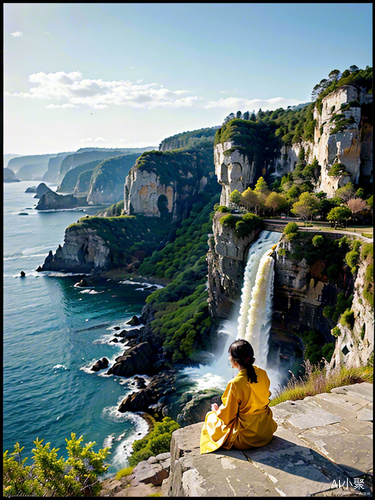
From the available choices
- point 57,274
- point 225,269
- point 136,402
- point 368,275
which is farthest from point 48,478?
point 57,274

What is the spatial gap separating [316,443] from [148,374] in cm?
3306

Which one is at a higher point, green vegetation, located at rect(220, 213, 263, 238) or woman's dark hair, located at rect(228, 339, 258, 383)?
green vegetation, located at rect(220, 213, 263, 238)

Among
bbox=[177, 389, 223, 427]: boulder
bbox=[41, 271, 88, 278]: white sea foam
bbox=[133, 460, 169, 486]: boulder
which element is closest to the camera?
bbox=[133, 460, 169, 486]: boulder

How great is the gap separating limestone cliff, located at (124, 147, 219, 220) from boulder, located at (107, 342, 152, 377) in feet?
223

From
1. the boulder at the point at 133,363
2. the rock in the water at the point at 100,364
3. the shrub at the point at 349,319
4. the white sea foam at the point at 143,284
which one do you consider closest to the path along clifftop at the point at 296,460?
the shrub at the point at 349,319

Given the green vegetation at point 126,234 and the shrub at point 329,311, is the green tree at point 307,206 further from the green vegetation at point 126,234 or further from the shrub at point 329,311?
the green vegetation at point 126,234

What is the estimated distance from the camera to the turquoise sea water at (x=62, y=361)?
27.9 meters

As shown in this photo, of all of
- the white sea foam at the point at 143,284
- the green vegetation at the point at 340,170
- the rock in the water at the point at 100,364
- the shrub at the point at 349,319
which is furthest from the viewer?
the white sea foam at the point at 143,284

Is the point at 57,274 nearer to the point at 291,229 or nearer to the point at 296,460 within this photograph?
the point at 291,229

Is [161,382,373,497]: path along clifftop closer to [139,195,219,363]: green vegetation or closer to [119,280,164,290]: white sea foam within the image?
[139,195,219,363]: green vegetation

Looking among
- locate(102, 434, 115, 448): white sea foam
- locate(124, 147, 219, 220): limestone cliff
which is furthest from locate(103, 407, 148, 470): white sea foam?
locate(124, 147, 219, 220): limestone cliff

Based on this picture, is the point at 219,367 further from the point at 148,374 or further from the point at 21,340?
the point at 21,340

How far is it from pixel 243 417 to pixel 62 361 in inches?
1514

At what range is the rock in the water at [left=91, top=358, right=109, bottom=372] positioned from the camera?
3712 centimetres
